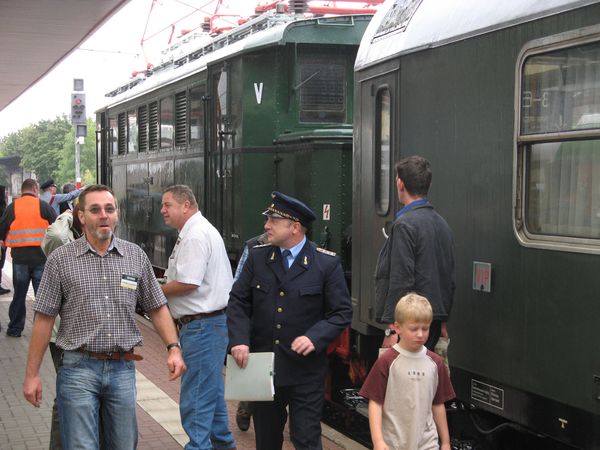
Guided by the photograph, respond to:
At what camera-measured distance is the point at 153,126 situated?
46.2ft

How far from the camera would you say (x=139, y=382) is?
968 centimetres

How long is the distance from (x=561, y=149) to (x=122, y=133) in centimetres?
1211

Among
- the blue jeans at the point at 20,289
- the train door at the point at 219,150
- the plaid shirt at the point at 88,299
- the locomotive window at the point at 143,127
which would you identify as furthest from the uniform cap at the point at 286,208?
the locomotive window at the point at 143,127

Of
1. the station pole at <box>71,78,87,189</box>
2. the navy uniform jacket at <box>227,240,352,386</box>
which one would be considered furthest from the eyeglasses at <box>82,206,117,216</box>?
the station pole at <box>71,78,87,189</box>

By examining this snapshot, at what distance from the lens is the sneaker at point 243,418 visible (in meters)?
7.86

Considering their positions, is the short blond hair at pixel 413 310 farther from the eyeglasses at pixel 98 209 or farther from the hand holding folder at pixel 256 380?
the eyeglasses at pixel 98 209

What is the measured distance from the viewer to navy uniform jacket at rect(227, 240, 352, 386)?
17.8 ft

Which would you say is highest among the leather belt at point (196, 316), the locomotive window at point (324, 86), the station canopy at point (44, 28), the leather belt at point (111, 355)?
the station canopy at point (44, 28)

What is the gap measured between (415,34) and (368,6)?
5.51 m

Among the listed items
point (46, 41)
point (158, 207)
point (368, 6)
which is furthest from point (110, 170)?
point (368, 6)

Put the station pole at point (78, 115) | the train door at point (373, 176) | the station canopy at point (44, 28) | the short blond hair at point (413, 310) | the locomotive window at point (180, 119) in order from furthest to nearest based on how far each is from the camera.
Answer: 1. the station pole at point (78, 115)
2. the station canopy at point (44, 28)
3. the locomotive window at point (180, 119)
4. the train door at point (373, 176)
5. the short blond hair at point (413, 310)

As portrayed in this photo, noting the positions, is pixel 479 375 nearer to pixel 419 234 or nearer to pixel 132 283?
pixel 419 234

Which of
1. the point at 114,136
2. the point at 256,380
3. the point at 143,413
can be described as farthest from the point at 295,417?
the point at 114,136

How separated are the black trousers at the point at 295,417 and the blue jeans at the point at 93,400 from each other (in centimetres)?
73
